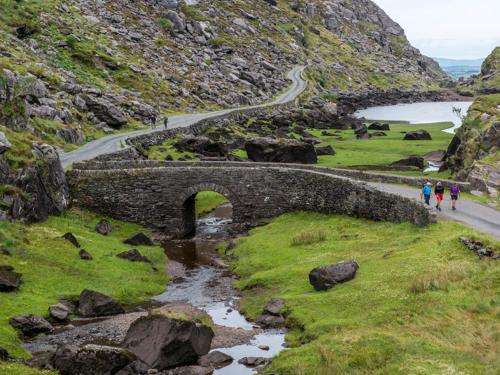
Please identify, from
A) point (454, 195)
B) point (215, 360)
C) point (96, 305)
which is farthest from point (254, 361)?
point (454, 195)

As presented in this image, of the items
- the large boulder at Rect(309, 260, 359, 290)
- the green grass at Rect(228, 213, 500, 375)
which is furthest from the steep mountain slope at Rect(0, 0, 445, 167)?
the large boulder at Rect(309, 260, 359, 290)

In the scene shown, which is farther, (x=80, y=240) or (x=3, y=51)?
(x=3, y=51)

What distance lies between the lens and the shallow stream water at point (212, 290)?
107ft

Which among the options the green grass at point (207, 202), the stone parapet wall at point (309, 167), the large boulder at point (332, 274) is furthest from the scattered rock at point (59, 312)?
the green grass at point (207, 202)

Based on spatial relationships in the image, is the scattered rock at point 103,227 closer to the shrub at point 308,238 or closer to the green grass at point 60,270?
the green grass at point 60,270

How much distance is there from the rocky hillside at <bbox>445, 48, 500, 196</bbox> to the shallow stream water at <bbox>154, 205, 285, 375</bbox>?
81.0ft

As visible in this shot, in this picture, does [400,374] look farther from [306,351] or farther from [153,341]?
[153,341]

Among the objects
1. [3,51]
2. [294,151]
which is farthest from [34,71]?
[294,151]

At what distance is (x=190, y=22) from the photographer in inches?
6762

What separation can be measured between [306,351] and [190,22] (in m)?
154

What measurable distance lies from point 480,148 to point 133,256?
137ft

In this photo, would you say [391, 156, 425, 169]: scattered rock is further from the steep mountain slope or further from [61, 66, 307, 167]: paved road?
the steep mountain slope

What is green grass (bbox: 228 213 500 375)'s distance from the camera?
85.4 ft

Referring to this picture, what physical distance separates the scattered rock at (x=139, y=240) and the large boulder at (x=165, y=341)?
22.7 metres
